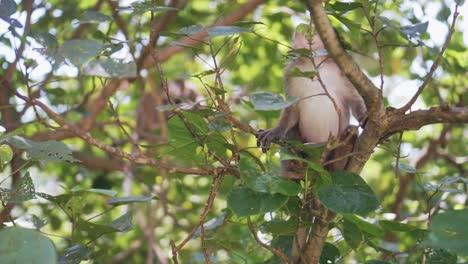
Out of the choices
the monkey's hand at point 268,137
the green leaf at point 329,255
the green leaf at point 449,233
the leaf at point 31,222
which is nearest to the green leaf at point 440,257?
the green leaf at point 329,255

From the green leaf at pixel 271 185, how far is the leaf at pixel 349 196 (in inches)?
4.2

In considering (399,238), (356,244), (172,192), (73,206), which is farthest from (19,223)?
(172,192)

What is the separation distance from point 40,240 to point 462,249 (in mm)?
1195

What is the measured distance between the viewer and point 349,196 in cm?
251

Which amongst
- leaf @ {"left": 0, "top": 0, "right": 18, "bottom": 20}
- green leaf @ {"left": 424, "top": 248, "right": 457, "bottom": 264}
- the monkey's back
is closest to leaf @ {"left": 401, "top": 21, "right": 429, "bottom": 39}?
green leaf @ {"left": 424, "top": 248, "right": 457, "bottom": 264}

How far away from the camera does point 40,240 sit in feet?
7.29

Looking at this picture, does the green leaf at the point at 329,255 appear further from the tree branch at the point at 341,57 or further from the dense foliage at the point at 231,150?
the tree branch at the point at 341,57

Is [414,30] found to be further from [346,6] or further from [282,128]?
[282,128]

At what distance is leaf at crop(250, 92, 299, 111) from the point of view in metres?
2.20

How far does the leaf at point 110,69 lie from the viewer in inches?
102

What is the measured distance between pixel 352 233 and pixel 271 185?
62 centimetres

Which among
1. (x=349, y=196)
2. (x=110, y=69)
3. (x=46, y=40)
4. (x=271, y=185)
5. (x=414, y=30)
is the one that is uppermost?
(x=46, y=40)

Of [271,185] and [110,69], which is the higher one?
[110,69]

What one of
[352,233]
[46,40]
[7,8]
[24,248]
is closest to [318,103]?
[352,233]
